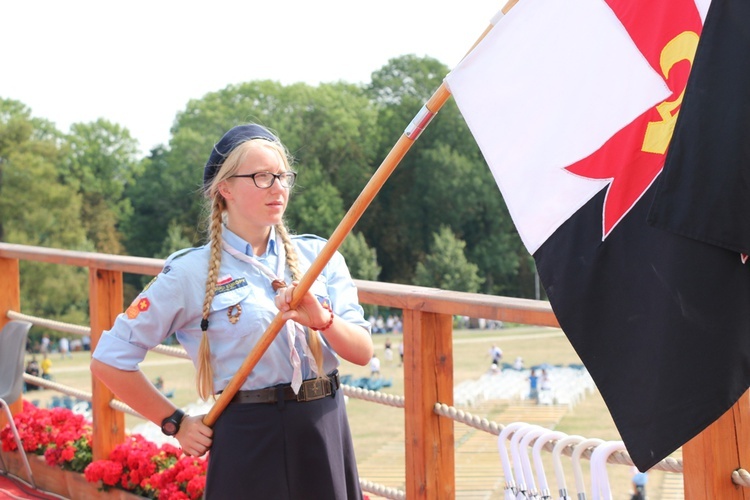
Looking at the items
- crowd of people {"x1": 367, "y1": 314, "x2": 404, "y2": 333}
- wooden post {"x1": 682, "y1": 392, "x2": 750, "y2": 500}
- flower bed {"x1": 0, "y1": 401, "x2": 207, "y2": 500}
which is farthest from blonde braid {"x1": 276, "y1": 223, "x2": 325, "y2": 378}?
crowd of people {"x1": 367, "y1": 314, "x2": 404, "y2": 333}

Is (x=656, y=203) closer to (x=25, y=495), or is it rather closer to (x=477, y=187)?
(x=25, y=495)

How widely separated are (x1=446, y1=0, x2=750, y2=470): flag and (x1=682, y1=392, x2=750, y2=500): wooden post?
0.37m

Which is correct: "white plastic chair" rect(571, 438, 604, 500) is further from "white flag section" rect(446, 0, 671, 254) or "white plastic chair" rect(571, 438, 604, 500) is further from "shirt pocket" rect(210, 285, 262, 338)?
"shirt pocket" rect(210, 285, 262, 338)

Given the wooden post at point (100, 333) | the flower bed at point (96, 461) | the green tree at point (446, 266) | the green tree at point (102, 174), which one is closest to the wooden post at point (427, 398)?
the flower bed at point (96, 461)

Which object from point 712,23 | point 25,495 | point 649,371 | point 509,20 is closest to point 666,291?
point 649,371

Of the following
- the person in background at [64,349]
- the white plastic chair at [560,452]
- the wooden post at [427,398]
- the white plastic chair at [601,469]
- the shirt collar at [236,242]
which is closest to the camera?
the white plastic chair at [601,469]

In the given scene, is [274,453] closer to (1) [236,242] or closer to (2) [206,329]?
(2) [206,329]

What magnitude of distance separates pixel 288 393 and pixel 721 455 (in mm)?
927

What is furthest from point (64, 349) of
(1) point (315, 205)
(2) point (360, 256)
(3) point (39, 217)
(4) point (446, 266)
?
(4) point (446, 266)

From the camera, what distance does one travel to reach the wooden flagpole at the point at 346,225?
6.41ft

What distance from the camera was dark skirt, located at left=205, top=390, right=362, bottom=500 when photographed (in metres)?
2.27

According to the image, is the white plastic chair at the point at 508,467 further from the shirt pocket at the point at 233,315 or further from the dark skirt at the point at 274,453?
the shirt pocket at the point at 233,315

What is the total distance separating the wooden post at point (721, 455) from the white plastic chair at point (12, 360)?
337 centimetres

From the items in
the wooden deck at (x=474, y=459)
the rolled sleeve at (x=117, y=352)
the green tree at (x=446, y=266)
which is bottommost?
the wooden deck at (x=474, y=459)
